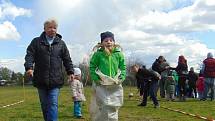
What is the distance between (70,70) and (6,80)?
124075 millimetres

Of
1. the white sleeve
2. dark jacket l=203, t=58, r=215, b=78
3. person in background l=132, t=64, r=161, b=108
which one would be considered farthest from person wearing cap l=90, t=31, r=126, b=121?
dark jacket l=203, t=58, r=215, b=78

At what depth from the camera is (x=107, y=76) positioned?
7539 millimetres

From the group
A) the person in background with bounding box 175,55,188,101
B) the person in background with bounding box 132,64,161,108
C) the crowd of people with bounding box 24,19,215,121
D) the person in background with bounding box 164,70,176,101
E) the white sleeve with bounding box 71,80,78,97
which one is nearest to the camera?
the crowd of people with bounding box 24,19,215,121

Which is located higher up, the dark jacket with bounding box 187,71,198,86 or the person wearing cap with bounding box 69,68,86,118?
the dark jacket with bounding box 187,71,198,86

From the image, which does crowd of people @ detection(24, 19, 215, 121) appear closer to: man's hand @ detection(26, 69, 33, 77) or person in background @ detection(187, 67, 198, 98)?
man's hand @ detection(26, 69, 33, 77)

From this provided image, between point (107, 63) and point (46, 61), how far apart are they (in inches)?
40.5

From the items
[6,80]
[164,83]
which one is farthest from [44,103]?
[6,80]

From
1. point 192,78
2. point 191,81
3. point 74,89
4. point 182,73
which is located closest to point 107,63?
point 74,89

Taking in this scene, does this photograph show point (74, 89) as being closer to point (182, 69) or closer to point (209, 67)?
point (209, 67)

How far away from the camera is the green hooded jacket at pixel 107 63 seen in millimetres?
7645

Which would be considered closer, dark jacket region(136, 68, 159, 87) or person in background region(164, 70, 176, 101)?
dark jacket region(136, 68, 159, 87)

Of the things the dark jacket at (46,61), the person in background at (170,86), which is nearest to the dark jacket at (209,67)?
the person in background at (170,86)

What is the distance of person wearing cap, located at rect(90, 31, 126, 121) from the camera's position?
743 cm

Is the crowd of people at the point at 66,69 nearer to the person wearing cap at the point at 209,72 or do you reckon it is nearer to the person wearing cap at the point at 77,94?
the person wearing cap at the point at 77,94
